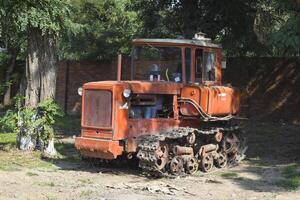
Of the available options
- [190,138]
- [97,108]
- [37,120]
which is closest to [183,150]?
[190,138]

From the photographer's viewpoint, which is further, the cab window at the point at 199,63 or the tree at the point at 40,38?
the tree at the point at 40,38

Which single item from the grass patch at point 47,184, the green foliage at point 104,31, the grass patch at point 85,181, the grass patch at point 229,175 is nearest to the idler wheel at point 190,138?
the grass patch at point 229,175

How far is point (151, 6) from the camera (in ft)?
66.9

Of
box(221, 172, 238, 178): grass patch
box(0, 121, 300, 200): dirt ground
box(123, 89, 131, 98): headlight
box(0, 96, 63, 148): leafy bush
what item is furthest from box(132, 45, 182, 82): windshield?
box(0, 96, 63, 148): leafy bush

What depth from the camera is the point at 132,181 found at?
1118 cm

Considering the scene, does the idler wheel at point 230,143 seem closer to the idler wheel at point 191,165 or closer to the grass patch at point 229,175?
the grass patch at point 229,175

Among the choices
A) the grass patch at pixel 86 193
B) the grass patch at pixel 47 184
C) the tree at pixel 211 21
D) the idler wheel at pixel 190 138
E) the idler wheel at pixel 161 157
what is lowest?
the grass patch at pixel 86 193

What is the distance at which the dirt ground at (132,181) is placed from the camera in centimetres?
993

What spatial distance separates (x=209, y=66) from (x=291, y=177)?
297cm

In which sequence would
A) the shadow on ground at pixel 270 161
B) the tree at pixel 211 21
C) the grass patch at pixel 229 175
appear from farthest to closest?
the tree at pixel 211 21 → the grass patch at pixel 229 175 → the shadow on ground at pixel 270 161

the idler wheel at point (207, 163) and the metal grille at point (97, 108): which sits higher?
the metal grille at point (97, 108)

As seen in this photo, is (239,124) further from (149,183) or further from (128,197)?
(128,197)

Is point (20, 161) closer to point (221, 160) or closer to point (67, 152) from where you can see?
point (67, 152)

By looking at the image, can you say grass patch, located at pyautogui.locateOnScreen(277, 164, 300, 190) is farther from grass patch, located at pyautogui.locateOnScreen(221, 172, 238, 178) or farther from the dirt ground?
grass patch, located at pyautogui.locateOnScreen(221, 172, 238, 178)
